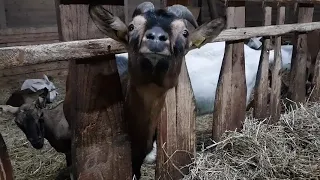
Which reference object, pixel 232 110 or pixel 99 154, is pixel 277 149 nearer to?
pixel 232 110

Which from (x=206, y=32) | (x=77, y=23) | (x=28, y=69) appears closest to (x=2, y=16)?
(x=28, y=69)

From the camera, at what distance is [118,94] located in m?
1.98

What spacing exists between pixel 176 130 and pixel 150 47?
899 millimetres

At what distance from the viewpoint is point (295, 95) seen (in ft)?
12.6

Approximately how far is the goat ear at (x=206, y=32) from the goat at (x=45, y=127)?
73.6 inches

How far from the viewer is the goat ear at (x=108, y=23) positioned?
171 cm

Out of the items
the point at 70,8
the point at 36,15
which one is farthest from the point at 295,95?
the point at 36,15

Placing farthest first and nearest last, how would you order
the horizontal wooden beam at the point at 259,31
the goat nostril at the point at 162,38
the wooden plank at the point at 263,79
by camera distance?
the wooden plank at the point at 263,79, the horizontal wooden beam at the point at 259,31, the goat nostril at the point at 162,38

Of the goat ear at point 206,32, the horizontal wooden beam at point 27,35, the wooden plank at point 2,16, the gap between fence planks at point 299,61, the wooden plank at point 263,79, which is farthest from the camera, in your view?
the wooden plank at point 2,16

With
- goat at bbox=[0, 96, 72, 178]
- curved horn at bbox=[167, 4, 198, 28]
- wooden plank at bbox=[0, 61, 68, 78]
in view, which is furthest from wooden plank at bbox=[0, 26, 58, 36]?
curved horn at bbox=[167, 4, 198, 28]

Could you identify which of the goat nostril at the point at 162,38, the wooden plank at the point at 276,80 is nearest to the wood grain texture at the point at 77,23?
the goat nostril at the point at 162,38

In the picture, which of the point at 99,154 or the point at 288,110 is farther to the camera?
the point at 288,110

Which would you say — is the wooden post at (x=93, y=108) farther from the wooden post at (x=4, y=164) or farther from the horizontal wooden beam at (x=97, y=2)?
the wooden post at (x=4, y=164)

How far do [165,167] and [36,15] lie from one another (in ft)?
21.7
